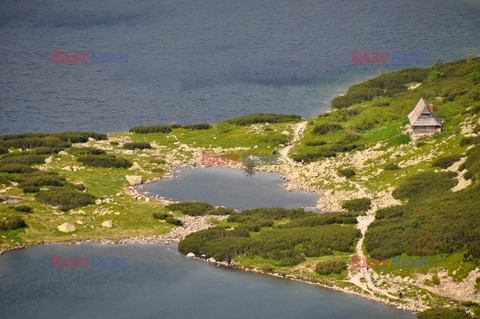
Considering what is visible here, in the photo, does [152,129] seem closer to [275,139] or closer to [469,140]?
[275,139]

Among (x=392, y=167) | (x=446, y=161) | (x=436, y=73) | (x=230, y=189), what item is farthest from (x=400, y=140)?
(x=436, y=73)

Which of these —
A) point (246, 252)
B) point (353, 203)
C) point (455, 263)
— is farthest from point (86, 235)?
point (455, 263)

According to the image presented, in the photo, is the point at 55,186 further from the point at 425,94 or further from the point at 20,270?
the point at 425,94

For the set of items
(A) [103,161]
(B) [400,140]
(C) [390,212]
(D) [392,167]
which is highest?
(B) [400,140]

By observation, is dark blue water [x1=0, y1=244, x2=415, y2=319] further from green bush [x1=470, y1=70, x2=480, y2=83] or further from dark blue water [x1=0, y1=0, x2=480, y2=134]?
dark blue water [x1=0, y1=0, x2=480, y2=134]

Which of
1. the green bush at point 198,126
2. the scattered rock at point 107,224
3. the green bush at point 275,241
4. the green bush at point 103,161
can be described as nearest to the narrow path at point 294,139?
the green bush at point 198,126

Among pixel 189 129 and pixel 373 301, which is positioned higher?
pixel 189 129

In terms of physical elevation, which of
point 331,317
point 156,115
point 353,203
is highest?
point 156,115
